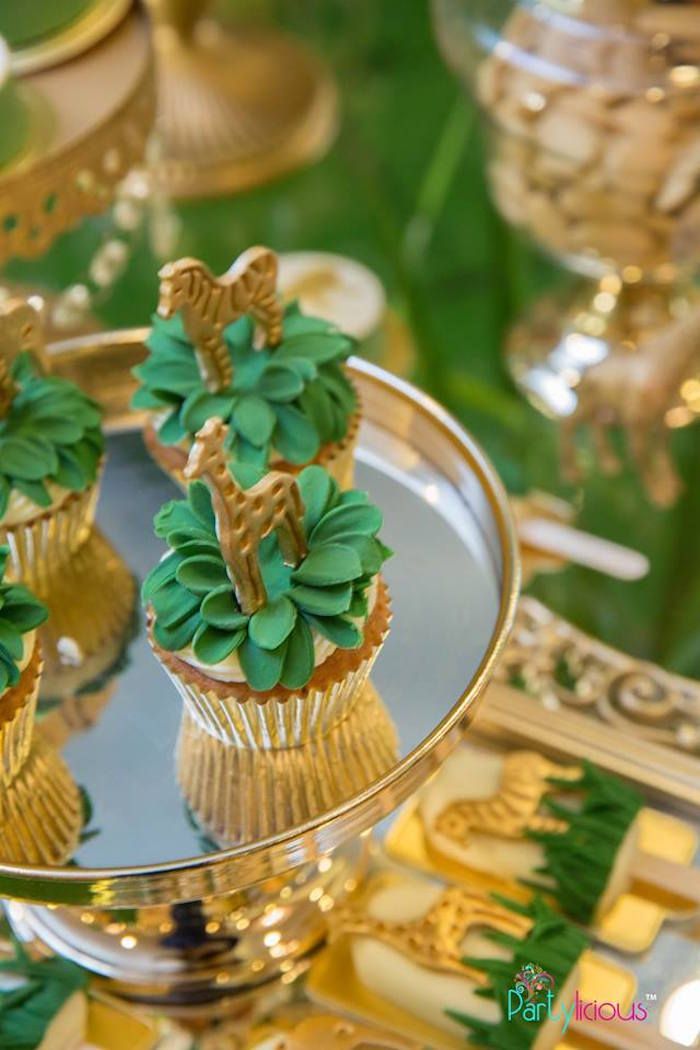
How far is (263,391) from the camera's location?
0.78 metres

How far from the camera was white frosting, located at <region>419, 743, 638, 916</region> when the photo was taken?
30.7 inches

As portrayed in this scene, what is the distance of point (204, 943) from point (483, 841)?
6.8 inches

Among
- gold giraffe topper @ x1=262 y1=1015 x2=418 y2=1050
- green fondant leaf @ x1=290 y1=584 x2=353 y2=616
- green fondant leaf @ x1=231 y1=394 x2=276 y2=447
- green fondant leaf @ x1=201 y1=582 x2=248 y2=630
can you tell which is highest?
green fondant leaf @ x1=231 y1=394 x2=276 y2=447

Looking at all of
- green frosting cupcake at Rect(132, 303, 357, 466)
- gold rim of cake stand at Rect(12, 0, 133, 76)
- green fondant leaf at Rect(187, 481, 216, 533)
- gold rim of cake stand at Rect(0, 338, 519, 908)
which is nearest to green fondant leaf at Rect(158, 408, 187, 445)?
green frosting cupcake at Rect(132, 303, 357, 466)

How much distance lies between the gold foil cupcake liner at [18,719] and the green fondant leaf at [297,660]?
14 centimetres

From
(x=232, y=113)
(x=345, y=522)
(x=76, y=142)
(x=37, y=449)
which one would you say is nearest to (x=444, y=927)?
(x=345, y=522)

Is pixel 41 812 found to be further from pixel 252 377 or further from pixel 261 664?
pixel 252 377

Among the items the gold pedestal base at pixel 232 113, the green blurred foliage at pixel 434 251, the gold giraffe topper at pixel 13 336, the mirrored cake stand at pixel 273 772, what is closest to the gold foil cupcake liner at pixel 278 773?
the mirrored cake stand at pixel 273 772

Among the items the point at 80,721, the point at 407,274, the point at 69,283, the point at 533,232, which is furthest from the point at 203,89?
the point at 80,721

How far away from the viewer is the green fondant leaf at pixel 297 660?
2.17ft

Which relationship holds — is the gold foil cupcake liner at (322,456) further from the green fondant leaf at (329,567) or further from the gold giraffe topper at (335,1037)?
the gold giraffe topper at (335,1037)

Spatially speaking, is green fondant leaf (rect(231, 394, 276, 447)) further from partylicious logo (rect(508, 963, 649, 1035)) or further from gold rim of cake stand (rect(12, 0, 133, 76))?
gold rim of cake stand (rect(12, 0, 133, 76))

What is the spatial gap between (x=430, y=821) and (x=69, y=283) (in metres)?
0.96

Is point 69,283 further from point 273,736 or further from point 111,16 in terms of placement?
point 273,736
